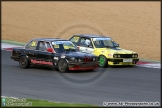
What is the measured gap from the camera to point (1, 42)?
2669cm

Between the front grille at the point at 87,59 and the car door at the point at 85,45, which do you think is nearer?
the front grille at the point at 87,59

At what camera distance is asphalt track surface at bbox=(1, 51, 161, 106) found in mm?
12555

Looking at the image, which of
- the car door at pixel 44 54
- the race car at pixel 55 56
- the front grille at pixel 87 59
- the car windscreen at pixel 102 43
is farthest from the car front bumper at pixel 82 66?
the car windscreen at pixel 102 43

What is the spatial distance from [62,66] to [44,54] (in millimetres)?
1063

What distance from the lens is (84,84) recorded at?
15.0 meters

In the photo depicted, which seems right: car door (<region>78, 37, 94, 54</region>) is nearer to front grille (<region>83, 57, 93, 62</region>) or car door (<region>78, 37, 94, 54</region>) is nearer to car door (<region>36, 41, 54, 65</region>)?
car door (<region>36, 41, 54, 65</region>)

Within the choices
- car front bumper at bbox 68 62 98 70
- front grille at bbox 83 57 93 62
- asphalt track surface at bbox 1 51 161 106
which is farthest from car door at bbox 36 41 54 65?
front grille at bbox 83 57 93 62

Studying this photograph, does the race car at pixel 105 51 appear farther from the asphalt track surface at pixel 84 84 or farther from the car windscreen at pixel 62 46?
the car windscreen at pixel 62 46

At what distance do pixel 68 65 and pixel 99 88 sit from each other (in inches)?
132

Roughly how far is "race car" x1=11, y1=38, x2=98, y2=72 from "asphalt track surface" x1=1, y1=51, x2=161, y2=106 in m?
0.28

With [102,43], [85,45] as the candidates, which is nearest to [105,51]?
[102,43]

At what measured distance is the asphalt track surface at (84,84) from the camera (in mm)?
12555

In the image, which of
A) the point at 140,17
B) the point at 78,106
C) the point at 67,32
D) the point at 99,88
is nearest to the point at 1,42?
the point at 67,32

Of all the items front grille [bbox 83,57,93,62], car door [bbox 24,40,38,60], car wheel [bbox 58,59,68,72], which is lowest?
car wheel [bbox 58,59,68,72]
